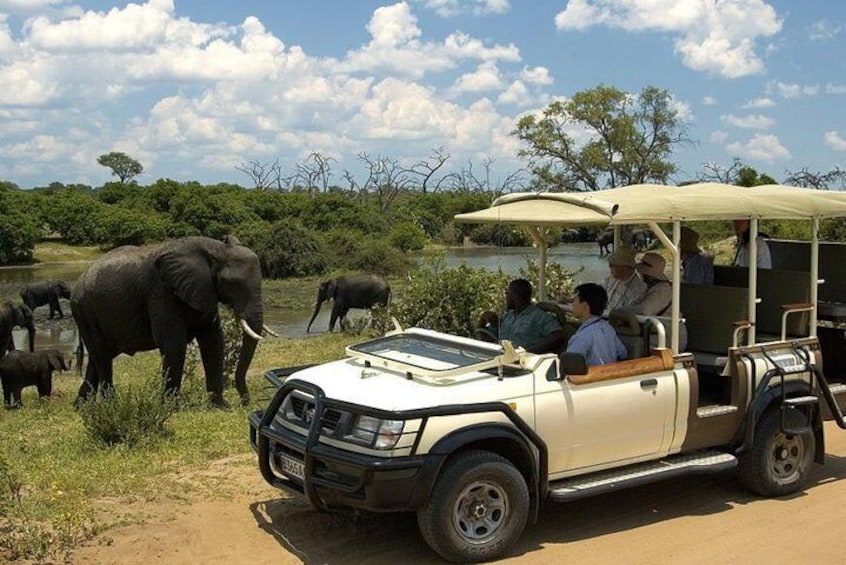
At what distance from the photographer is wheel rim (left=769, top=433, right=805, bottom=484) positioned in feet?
24.6

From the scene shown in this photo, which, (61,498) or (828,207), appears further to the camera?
(828,207)

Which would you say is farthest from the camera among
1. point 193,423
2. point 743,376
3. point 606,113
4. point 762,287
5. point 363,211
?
point 363,211

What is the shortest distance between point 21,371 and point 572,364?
33.8 ft

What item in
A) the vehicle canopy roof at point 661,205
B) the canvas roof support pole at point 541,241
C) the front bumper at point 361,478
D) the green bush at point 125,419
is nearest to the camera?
the front bumper at point 361,478

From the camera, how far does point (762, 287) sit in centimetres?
831

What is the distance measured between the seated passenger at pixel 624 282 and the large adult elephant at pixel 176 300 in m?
5.55

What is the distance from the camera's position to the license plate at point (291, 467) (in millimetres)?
6051

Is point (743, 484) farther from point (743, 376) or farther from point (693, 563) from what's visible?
point (693, 563)

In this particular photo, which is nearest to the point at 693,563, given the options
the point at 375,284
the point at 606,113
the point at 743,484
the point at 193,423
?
the point at 743,484

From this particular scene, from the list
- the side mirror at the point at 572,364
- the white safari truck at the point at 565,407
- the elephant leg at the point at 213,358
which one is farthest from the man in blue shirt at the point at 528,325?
the elephant leg at the point at 213,358

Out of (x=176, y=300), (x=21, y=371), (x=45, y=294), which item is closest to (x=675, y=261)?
(x=176, y=300)

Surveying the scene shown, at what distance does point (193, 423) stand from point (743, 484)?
5417 mm

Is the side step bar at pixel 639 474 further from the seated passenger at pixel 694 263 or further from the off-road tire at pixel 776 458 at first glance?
the seated passenger at pixel 694 263

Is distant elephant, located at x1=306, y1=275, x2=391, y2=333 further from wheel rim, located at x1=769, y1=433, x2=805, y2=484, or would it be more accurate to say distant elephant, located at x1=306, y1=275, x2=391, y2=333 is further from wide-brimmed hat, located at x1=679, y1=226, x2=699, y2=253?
wheel rim, located at x1=769, y1=433, x2=805, y2=484
